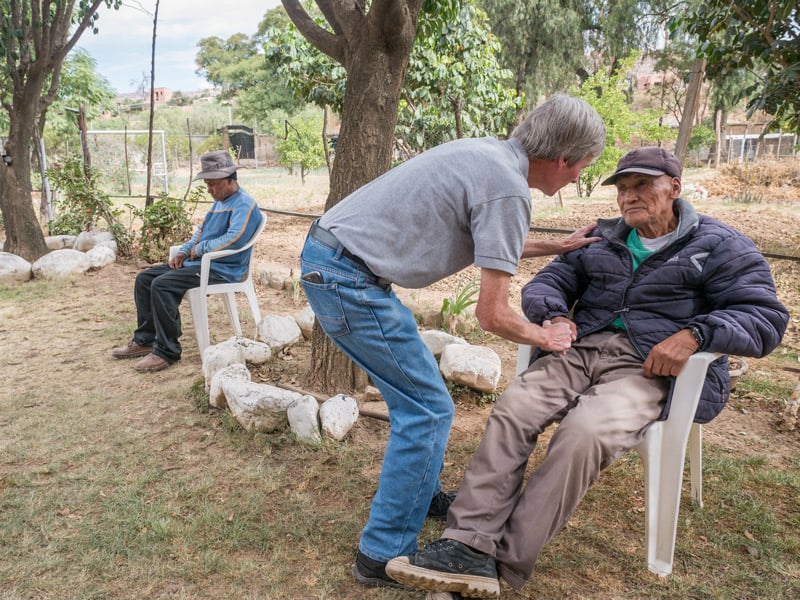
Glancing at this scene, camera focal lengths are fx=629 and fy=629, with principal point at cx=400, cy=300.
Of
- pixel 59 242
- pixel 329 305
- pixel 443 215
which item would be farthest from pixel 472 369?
pixel 59 242

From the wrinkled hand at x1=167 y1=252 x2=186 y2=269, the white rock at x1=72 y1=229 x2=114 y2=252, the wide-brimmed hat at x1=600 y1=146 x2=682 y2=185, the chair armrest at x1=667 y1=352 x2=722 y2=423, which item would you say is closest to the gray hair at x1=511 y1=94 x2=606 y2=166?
the wide-brimmed hat at x1=600 y1=146 x2=682 y2=185

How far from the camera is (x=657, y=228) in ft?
7.66

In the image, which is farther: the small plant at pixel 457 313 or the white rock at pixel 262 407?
the small plant at pixel 457 313

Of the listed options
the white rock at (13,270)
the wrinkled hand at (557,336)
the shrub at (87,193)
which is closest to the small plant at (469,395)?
the wrinkled hand at (557,336)

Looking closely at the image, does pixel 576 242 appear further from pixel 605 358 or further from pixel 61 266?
pixel 61 266

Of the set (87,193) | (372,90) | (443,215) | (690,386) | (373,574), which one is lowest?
(373,574)

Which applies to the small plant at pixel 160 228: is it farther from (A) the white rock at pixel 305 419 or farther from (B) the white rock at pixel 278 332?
(A) the white rock at pixel 305 419

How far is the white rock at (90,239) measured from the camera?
756 centimetres

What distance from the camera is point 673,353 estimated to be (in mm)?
2033

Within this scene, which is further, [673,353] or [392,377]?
[673,353]

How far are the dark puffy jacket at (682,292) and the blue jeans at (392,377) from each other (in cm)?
71

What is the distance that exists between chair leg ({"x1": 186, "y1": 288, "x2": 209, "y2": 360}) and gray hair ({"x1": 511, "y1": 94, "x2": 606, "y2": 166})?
9.01 ft

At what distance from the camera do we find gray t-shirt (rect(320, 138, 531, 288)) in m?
1.65

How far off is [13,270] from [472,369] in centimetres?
513
